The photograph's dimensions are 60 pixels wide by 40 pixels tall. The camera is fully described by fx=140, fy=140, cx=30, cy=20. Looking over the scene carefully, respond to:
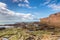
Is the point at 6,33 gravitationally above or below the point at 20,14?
below

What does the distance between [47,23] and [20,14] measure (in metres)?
0.70

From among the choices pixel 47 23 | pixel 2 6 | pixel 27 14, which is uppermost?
pixel 2 6

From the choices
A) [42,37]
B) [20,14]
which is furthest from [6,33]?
[42,37]

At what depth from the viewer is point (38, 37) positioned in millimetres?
3361

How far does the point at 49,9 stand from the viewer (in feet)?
11.3

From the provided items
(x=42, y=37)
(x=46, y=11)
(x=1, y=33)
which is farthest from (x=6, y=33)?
(x=46, y=11)

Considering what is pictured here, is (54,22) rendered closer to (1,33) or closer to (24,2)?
(24,2)

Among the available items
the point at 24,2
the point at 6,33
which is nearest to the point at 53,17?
the point at 24,2

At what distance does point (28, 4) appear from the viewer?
3461mm

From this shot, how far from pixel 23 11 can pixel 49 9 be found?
0.64m

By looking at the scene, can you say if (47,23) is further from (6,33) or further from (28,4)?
(6,33)

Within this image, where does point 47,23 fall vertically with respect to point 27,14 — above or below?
below

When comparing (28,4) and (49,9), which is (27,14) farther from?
(49,9)

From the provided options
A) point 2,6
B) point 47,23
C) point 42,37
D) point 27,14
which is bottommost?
point 42,37
